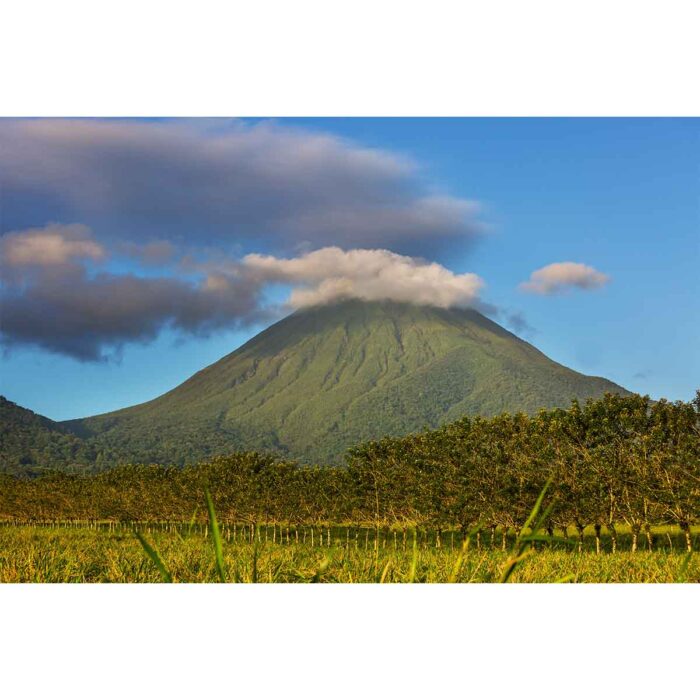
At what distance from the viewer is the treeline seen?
Result: 30.3m

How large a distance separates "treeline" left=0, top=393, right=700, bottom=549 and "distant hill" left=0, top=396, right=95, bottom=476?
138ft

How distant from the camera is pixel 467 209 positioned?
513ft

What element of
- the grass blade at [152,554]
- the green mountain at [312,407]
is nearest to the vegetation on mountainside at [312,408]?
the green mountain at [312,407]

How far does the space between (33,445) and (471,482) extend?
94.9m

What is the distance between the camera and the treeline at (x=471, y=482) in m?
30.3

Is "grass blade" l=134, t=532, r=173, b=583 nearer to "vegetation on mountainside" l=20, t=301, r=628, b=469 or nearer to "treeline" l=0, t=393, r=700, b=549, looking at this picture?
"treeline" l=0, t=393, r=700, b=549

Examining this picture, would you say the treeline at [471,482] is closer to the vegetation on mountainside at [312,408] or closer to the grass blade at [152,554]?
the grass blade at [152,554]

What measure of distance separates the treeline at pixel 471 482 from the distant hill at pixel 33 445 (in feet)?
138

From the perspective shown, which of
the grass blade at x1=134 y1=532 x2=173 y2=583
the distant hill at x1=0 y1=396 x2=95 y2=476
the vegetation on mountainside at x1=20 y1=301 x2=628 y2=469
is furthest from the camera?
the vegetation on mountainside at x1=20 y1=301 x2=628 y2=469

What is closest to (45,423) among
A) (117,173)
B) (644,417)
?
(117,173)

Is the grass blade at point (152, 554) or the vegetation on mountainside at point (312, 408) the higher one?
the vegetation on mountainside at point (312, 408)
